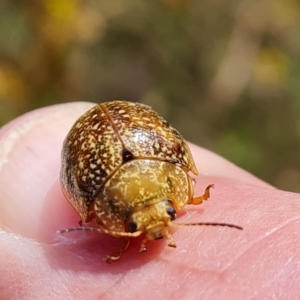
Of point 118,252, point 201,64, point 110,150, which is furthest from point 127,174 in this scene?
point 201,64

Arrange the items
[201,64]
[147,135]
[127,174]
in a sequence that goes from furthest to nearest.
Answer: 1. [201,64]
2. [147,135]
3. [127,174]

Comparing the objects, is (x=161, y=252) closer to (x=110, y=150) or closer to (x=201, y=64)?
(x=110, y=150)

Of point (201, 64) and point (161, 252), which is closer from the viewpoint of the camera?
point (161, 252)

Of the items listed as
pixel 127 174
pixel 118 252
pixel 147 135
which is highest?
pixel 147 135

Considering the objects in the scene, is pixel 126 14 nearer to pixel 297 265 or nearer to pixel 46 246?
pixel 46 246

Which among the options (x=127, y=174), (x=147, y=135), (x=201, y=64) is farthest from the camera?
(x=201, y=64)

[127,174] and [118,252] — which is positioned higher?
[127,174]
